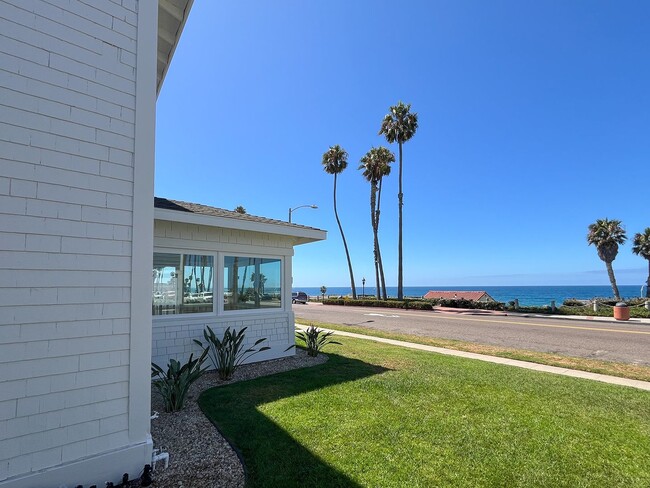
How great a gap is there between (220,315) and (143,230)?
389 cm

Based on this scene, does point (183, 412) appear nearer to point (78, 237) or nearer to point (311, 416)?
point (311, 416)

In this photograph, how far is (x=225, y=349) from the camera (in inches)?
253

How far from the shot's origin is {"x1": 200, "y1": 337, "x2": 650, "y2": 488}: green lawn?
316 cm

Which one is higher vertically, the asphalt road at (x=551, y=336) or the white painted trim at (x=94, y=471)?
the white painted trim at (x=94, y=471)

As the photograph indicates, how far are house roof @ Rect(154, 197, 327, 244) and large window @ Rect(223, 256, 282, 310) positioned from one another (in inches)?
29.6

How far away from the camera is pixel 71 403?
289 cm

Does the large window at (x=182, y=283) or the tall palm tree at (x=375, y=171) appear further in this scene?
the tall palm tree at (x=375, y=171)

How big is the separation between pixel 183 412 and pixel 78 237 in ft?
9.33

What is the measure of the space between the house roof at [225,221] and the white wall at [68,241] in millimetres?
2532

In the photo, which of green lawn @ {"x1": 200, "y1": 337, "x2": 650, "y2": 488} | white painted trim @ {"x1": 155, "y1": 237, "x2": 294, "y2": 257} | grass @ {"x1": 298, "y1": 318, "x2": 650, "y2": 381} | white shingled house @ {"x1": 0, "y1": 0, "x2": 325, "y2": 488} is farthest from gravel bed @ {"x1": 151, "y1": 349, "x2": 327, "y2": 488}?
grass @ {"x1": 298, "y1": 318, "x2": 650, "y2": 381}

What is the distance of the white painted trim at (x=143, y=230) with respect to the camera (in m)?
3.19

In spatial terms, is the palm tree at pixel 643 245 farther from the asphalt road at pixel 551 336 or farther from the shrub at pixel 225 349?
the shrub at pixel 225 349

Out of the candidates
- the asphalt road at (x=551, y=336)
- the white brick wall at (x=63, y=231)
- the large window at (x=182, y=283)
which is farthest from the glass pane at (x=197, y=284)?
the asphalt road at (x=551, y=336)

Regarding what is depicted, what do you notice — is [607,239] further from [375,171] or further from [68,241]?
[68,241]
